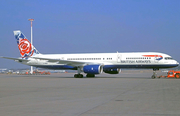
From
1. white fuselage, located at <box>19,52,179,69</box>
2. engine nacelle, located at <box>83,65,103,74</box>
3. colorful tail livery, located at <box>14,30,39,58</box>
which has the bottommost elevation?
engine nacelle, located at <box>83,65,103,74</box>

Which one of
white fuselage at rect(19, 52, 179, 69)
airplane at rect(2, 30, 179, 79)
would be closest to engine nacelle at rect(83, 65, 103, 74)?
airplane at rect(2, 30, 179, 79)

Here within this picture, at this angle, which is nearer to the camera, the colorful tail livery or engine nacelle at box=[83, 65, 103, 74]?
engine nacelle at box=[83, 65, 103, 74]

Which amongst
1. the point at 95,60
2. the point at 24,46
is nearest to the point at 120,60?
the point at 95,60

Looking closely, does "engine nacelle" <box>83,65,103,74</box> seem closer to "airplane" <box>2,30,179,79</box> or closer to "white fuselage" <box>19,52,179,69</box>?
"airplane" <box>2,30,179,79</box>

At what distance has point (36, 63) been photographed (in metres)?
40.8

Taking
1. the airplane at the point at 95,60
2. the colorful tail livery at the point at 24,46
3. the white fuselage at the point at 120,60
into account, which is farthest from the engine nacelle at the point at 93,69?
the colorful tail livery at the point at 24,46

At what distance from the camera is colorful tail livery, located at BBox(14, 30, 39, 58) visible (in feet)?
136

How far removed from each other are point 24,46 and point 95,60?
536 inches

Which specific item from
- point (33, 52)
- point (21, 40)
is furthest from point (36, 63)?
point (21, 40)

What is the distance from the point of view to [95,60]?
3634 centimetres

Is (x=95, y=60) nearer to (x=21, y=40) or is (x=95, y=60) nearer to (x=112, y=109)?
(x=21, y=40)

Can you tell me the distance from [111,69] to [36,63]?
13087 mm

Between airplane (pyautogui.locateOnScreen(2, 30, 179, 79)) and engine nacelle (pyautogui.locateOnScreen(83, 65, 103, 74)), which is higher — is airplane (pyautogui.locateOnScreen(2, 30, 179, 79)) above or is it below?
above

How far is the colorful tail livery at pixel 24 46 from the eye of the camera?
4150 cm
